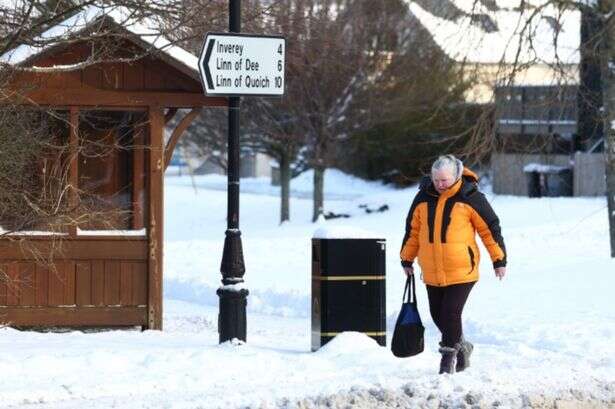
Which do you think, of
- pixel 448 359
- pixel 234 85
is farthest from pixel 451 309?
pixel 234 85

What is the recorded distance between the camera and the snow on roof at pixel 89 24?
1130 cm

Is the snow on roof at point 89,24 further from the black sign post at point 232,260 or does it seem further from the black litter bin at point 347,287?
the black litter bin at point 347,287

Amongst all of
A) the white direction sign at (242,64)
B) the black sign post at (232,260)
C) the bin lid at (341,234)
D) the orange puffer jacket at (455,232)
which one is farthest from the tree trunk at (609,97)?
the orange puffer jacket at (455,232)

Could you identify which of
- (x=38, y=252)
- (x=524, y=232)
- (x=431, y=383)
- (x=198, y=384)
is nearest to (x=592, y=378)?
(x=431, y=383)

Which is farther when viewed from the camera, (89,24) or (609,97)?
(609,97)

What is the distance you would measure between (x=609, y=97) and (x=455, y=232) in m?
9.92

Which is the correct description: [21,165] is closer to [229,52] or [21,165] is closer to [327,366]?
[229,52]

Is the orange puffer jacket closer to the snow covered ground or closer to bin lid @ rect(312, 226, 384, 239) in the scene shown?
the snow covered ground

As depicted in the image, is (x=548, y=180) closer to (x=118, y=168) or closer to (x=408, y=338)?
(x=118, y=168)

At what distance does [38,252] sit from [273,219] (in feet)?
92.1

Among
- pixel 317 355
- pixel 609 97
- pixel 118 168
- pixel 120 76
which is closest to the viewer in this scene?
pixel 317 355

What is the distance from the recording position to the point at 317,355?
10.6 m

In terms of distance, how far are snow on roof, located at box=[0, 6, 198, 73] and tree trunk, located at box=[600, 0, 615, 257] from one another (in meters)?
6.81

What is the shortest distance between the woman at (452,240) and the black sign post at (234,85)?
1.97m
